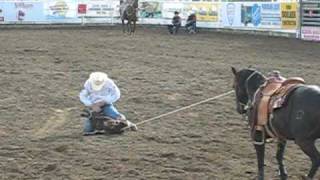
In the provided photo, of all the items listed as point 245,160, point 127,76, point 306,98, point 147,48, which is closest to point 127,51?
point 147,48

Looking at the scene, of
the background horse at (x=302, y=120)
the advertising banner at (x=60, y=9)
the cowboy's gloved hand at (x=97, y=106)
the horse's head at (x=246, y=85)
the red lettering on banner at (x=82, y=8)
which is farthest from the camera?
the red lettering on banner at (x=82, y=8)

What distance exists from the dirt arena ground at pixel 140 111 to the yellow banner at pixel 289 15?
3.97 metres

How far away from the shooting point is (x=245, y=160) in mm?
7789

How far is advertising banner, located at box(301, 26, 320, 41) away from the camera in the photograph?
1008 inches

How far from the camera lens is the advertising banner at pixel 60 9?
36.2 m

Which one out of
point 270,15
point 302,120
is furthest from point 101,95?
point 270,15

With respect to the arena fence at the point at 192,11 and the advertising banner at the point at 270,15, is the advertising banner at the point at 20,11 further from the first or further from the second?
the advertising banner at the point at 270,15

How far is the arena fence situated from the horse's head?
19.3m

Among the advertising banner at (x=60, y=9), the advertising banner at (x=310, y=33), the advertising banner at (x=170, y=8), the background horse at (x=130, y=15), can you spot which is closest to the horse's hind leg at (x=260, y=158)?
the advertising banner at (x=310, y=33)

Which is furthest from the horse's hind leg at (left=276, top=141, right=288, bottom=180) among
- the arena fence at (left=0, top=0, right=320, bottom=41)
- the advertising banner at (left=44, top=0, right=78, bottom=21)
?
the advertising banner at (left=44, top=0, right=78, bottom=21)

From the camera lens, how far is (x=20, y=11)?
3609cm

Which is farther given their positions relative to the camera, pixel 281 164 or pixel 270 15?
pixel 270 15

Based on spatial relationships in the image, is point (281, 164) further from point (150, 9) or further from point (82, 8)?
point (82, 8)

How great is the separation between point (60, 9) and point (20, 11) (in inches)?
84.0
